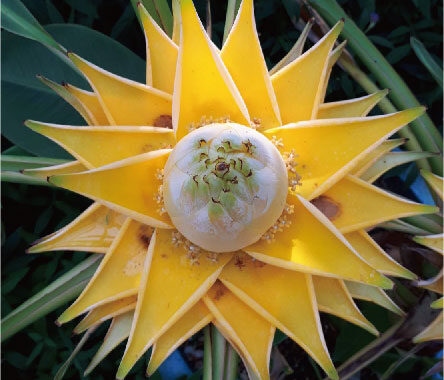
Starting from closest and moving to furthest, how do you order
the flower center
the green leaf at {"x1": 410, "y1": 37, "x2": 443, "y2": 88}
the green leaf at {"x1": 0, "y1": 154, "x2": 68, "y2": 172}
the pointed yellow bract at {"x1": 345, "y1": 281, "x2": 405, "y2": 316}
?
1. the flower center
2. the pointed yellow bract at {"x1": 345, "y1": 281, "x2": 405, "y2": 316}
3. the green leaf at {"x1": 0, "y1": 154, "x2": 68, "y2": 172}
4. the green leaf at {"x1": 410, "y1": 37, "x2": 443, "y2": 88}

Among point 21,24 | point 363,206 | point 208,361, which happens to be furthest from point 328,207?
point 21,24

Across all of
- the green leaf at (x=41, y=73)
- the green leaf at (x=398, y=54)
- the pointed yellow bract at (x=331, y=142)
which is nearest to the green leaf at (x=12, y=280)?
the green leaf at (x=41, y=73)

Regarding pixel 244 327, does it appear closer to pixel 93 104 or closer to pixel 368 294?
pixel 368 294

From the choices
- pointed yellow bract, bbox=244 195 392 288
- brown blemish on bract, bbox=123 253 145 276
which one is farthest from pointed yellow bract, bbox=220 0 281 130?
brown blemish on bract, bbox=123 253 145 276

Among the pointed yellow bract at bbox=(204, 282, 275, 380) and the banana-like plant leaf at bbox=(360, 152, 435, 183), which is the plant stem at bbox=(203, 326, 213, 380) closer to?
the pointed yellow bract at bbox=(204, 282, 275, 380)

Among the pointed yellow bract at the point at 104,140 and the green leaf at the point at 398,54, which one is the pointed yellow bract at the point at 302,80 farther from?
the green leaf at the point at 398,54
